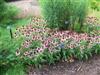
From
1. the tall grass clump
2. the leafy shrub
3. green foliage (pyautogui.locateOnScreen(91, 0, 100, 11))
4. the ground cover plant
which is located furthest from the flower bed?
green foliage (pyautogui.locateOnScreen(91, 0, 100, 11))

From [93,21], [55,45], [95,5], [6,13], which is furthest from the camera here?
[95,5]

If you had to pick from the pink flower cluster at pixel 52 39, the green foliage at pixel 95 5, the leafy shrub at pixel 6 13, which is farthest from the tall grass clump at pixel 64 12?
the green foliage at pixel 95 5

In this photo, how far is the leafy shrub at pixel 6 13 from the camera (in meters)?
5.32

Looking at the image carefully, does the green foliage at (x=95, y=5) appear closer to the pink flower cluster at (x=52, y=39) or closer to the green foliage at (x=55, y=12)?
the green foliage at (x=55, y=12)

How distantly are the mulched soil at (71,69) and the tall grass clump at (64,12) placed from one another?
0.85 meters

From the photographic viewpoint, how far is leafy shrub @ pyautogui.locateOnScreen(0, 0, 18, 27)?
5316 mm

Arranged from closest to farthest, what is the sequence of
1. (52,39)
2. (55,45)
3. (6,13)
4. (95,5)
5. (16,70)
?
(16,70) < (55,45) < (52,39) < (6,13) < (95,5)

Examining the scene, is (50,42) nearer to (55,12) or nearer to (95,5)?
(55,12)

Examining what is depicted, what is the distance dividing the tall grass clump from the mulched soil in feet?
2.78

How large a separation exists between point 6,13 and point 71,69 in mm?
2075

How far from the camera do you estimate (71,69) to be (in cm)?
400

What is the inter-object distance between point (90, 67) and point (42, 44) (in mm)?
805

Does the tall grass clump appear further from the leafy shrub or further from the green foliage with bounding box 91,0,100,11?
the green foliage with bounding box 91,0,100,11

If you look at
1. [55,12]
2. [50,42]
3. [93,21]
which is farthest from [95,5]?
[50,42]
